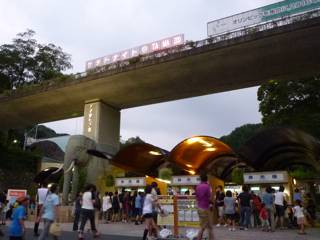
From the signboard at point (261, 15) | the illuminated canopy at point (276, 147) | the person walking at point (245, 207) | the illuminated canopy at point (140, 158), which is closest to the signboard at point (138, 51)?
the signboard at point (261, 15)

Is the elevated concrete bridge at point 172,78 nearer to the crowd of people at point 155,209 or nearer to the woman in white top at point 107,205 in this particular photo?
the woman in white top at point 107,205

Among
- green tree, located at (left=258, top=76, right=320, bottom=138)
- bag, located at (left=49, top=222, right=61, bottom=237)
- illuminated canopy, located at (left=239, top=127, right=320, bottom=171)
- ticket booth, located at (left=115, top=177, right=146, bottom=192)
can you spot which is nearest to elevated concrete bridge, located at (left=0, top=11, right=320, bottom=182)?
ticket booth, located at (left=115, top=177, right=146, bottom=192)

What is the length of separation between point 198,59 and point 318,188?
2113 centimetres

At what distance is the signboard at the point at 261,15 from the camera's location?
59.2 ft

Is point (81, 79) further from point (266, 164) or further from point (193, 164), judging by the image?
point (266, 164)

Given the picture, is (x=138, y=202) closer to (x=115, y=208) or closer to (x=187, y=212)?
(x=115, y=208)

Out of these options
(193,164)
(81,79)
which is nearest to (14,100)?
(81,79)

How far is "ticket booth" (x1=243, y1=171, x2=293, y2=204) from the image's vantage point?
15758mm

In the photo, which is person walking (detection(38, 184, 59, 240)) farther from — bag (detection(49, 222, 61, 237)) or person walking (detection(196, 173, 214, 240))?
person walking (detection(196, 173, 214, 240))

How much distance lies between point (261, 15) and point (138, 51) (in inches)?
280

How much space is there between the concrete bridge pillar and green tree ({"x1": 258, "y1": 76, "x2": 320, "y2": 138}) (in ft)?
35.5

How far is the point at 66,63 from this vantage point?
34.1 metres

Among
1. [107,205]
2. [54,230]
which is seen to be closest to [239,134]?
[107,205]

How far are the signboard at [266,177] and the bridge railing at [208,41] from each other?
6.48m
